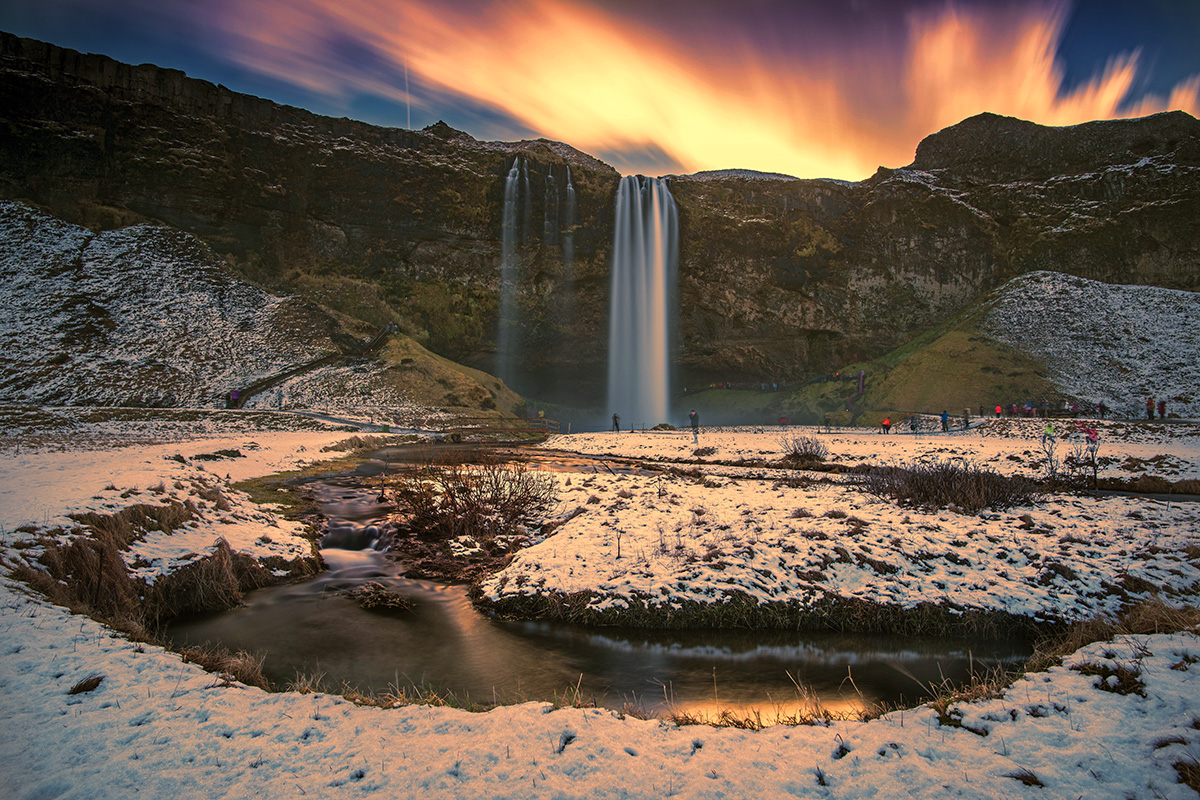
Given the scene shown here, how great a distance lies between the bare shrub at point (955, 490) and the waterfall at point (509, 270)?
5016 centimetres

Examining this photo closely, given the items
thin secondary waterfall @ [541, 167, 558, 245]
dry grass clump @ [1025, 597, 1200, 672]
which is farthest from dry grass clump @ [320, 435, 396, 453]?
thin secondary waterfall @ [541, 167, 558, 245]

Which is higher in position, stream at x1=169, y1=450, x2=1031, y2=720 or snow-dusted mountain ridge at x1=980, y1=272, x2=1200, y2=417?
snow-dusted mountain ridge at x1=980, y1=272, x2=1200, y2=417

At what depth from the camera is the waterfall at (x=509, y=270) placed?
186 feet

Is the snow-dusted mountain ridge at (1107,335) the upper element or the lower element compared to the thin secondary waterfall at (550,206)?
lower

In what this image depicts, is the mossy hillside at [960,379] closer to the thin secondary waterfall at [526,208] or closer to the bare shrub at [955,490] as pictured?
the bare shrub at [955,490]

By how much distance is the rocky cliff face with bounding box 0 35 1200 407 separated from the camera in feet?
172

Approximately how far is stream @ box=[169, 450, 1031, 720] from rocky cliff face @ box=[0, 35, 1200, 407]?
51.6 metres

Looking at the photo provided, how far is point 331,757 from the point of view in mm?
3633

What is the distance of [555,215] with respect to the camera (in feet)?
187

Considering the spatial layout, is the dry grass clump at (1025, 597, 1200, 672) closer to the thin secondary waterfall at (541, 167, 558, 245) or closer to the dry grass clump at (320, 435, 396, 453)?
the dry grass clump at (320, 435, 396, 453)

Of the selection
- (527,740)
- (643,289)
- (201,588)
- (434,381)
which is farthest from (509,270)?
(527,740)

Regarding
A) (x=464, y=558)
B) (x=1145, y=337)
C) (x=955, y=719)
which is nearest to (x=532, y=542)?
(x=464, y=558)

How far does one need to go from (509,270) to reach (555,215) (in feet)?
25.2

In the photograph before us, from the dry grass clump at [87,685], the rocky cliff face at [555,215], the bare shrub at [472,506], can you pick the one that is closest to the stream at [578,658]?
the dry grass clump at [87,685]
